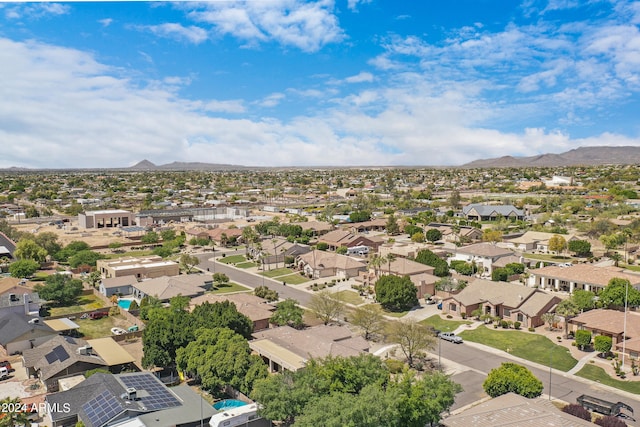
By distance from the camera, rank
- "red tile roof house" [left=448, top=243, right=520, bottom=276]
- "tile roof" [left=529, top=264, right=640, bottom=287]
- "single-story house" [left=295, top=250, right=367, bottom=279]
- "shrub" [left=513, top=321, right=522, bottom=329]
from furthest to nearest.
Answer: "red tile roof house" [left=448, top=243, right=520, bottom=276]
"single-story house" [left=295, top=250, right=367, bottom=279]
"tile roof" [left=529, top=264, right=640, bottom=287]
"shrub" [left=513, top=321, right=522, bottom=329]

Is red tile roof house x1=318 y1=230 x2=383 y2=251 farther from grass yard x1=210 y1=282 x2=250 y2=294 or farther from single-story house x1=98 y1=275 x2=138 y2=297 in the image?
single-story house x1=98 y1=275 x2=138 y2=297

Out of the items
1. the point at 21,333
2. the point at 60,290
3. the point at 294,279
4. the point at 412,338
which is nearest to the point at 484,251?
the point at 294,279

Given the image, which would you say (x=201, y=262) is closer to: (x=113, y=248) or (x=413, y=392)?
(x=113, y=248)

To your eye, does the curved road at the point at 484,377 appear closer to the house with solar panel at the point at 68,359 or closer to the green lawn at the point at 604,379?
the green lawn at the point at 604,379

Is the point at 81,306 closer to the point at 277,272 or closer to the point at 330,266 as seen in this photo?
the point at 277,272

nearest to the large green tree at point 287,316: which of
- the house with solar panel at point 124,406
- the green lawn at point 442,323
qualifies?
the green lawn at point 442,323

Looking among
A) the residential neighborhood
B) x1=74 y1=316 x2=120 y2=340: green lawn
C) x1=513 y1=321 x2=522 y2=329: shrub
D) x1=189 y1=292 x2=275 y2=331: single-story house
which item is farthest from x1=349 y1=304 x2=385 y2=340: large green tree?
x1=74 y1=316 x2=120 y2=340: green lawn
